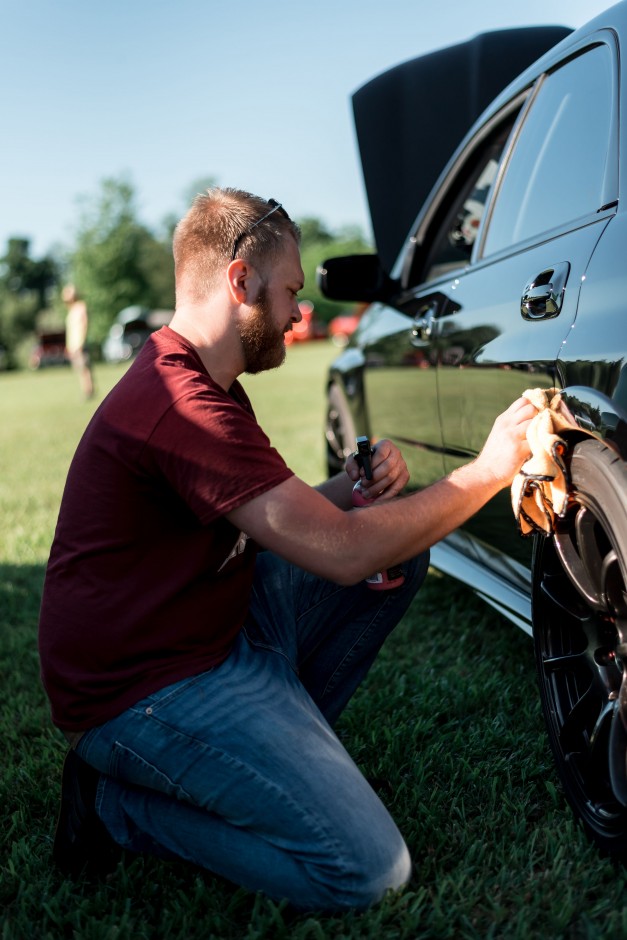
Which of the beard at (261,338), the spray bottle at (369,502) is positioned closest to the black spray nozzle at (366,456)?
the spray bottle at (369,502)

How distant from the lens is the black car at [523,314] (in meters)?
2.02

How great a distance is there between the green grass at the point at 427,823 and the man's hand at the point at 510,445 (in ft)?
2.57

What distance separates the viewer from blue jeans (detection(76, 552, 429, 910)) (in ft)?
6.79

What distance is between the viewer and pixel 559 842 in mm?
2207

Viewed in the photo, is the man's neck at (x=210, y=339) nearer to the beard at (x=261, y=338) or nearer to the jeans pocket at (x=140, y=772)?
the beard at (x=261, y=338)

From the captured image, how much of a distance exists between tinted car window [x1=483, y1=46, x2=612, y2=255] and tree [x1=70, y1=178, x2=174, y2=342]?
6646 cm

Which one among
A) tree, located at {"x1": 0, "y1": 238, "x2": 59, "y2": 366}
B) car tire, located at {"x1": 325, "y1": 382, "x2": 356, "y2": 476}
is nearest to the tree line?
tree, located at {"x1": 0, "y1": 238, "x2": 59, "y2": 366}

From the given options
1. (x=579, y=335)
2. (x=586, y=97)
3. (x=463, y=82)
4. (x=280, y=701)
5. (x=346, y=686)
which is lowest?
(x=346, y=686)

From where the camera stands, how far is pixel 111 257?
226 feet

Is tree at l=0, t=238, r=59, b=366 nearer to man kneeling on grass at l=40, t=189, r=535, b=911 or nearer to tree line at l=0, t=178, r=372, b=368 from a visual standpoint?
tree line at l=0, t=178, r=372, b=368

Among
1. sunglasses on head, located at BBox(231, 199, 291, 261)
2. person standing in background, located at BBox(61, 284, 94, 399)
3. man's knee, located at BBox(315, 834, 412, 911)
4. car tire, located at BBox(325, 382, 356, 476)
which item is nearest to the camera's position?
man's knee, located at BBox(315, 834, 412, 911)

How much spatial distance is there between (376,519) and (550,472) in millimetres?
370

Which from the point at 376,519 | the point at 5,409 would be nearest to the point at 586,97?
the point at 376,519

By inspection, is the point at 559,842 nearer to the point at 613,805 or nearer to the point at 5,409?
the point at 613,805
